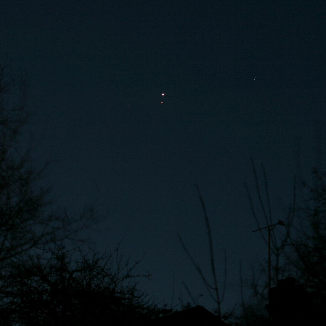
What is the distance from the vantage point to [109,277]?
865 centimetres

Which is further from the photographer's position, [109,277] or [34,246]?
[34,246]

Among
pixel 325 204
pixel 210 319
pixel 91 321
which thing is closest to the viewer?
pixel 91 321

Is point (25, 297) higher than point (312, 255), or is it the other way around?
point (312, 255)

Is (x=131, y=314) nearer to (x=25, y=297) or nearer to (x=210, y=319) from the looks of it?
(x=25, y=297)

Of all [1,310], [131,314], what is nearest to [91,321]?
[131,314]

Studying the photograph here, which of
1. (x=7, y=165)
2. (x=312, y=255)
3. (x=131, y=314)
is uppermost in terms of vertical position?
(x=7, y=165)

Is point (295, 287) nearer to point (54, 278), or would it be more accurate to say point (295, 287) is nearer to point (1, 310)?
point (54, 278)

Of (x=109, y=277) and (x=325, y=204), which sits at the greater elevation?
(x=325, y=204)

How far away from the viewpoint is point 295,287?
28.6 feet

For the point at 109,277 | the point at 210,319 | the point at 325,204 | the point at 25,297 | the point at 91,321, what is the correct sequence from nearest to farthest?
the point at 91,321 → the point at 25,297 → the point at 109,277 → the point at 325,204 → the point at 210,319

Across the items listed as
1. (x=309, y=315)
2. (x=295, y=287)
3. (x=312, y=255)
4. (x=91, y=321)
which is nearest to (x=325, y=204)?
(x=312, y=255)

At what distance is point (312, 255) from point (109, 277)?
4833 millimetres

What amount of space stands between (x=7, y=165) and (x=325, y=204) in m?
8.48

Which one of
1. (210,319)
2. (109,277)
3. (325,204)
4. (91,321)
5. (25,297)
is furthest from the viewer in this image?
(210,319)
